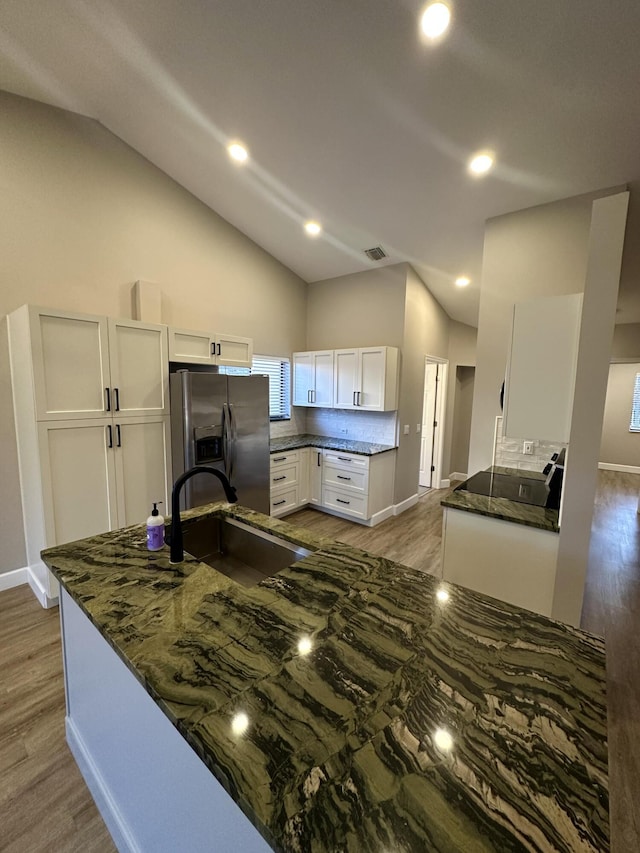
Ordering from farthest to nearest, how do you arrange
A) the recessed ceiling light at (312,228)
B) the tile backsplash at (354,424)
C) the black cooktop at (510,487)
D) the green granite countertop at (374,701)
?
the tile backsplash at (354,424) → the recessed ceiling light at (312,228) → the black cooktop at (510,487) → the green granite countertop at (374,701)

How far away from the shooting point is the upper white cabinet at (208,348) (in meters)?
3.17

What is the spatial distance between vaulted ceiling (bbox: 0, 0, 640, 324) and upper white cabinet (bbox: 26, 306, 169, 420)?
162 cm

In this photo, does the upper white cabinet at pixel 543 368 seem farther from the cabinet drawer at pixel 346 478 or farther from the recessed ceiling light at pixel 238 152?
the recessed ceiling light at pixel 238 152

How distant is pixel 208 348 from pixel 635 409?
28.3 feet

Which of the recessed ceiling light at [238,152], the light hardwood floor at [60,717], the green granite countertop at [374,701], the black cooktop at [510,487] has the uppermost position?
the recessed ceiling light at [238,152]

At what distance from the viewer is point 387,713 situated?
0.76 m

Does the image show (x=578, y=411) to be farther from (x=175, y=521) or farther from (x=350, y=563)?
(x=175, y=521)

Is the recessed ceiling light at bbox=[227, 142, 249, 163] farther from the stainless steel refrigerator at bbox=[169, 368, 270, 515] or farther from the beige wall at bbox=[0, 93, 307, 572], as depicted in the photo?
the stainless steel refrigerator at bbox=[169, 368, 270, 515]

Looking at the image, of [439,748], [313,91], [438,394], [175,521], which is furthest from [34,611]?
[438,394]

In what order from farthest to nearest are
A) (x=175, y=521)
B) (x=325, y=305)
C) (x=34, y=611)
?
(x=325, y=305), (x=34, y=611), (x=175, y=521)

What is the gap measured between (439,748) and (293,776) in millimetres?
283

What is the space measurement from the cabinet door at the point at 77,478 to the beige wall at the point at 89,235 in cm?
60

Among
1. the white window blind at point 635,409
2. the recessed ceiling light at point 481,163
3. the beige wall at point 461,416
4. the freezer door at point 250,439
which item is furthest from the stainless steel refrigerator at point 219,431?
the white window blind at point 635,409

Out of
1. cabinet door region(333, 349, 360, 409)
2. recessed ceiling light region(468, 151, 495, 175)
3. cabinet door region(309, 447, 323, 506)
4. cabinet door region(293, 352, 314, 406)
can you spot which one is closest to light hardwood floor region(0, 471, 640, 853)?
cabinet door region(309, 447, 323, 506)
